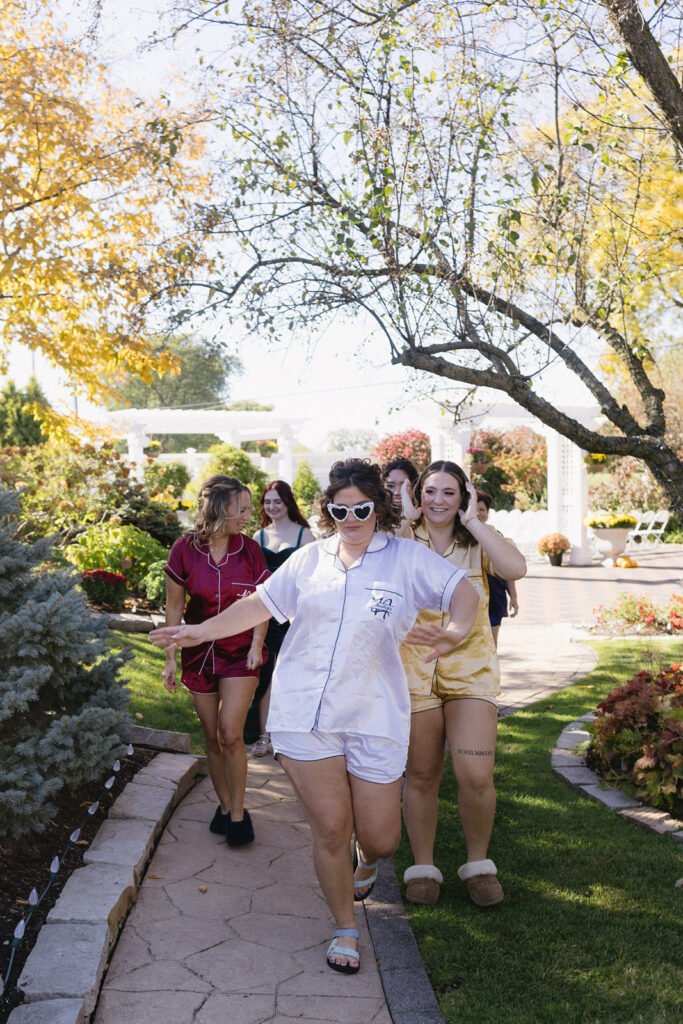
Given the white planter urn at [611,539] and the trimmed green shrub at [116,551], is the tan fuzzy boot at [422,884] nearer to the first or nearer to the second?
the trimmed green shrub at [116,551]

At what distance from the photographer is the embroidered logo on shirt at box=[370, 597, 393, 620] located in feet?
10.3

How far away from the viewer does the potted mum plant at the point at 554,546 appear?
66.6 feet

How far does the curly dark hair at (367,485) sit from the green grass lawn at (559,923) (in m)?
1.66

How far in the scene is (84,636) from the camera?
449 cm

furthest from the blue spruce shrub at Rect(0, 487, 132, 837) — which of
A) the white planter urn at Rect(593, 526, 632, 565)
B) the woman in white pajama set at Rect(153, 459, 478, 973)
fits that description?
the white planter urn at Rect(593, 526, 632, 565)

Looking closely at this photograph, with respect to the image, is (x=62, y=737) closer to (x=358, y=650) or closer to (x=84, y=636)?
(x=84, y=636)

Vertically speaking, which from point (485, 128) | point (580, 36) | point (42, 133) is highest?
point (42, 133)

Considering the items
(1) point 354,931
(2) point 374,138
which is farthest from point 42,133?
(1) point 354,931

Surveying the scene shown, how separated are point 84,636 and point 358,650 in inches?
75.9

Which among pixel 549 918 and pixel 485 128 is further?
pixel 485 128

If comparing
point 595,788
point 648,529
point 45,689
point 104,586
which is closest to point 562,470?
point 648,529

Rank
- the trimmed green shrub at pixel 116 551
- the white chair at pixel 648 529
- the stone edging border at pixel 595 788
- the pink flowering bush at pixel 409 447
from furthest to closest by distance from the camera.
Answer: the pink flowering bush at pixel 409 447, the white chair at pixel 648 529, the trimmed green shrub at pixel 116 551, the stone edging border at pixel 595 788

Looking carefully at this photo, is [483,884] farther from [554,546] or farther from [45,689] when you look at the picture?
[554,546]

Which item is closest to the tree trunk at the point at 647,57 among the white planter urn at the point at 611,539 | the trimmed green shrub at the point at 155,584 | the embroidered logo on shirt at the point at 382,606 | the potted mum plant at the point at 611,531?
the embroidered logo on shirt at the point at 382,606
